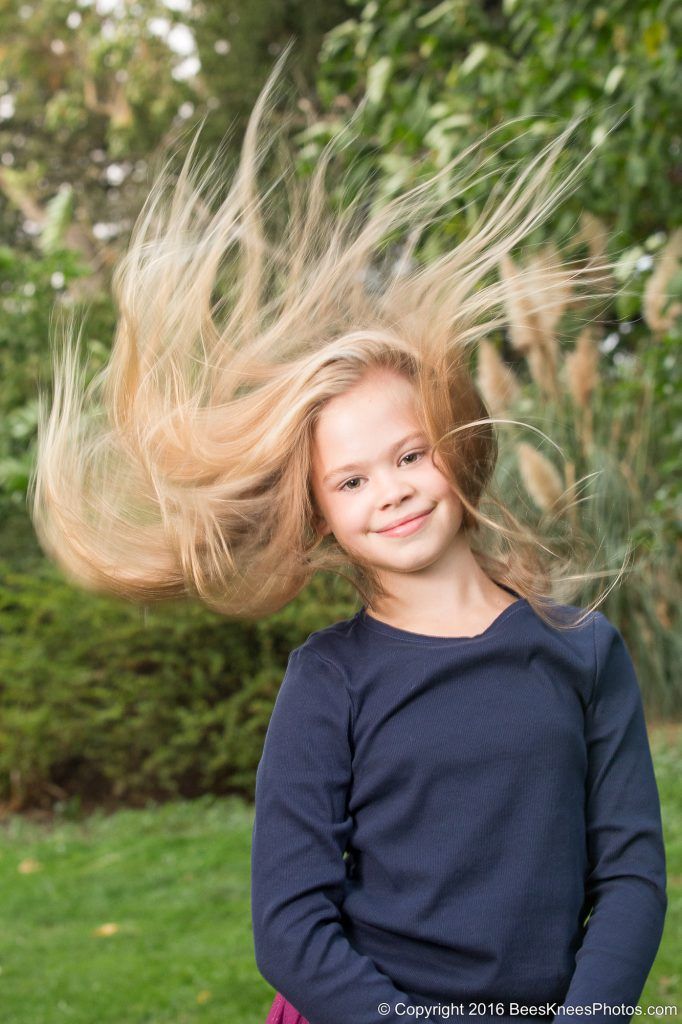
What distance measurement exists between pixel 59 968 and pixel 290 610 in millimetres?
2294

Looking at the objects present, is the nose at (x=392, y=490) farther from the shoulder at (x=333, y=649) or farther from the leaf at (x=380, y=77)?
the leaf at (x=380, y=77)

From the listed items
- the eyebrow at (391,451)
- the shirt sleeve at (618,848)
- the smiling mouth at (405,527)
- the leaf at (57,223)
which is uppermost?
the leaf at (57,223)

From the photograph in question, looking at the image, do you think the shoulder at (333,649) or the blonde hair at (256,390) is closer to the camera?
the shoulder at (333,649)

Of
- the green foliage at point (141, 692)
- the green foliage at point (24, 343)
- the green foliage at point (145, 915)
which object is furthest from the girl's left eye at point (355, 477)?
the green foliage at point (141, 692)

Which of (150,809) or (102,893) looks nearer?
(102,893)

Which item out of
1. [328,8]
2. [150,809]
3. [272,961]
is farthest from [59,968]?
[328,8]

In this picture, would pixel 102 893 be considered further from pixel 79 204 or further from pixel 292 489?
pixel 79 204

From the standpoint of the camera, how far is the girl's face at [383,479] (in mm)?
1651

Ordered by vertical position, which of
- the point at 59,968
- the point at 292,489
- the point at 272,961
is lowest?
the point at 59,968

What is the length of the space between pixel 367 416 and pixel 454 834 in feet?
1.93

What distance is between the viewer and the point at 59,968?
378 cm

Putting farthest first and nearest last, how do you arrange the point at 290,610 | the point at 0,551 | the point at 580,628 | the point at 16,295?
the point at 0,551 < the point at 16,295 < the point at 290,610 < the point at 580,628

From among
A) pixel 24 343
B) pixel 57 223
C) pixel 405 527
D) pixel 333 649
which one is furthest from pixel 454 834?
pixel 57 223

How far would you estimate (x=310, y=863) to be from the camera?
1498 millimetres
